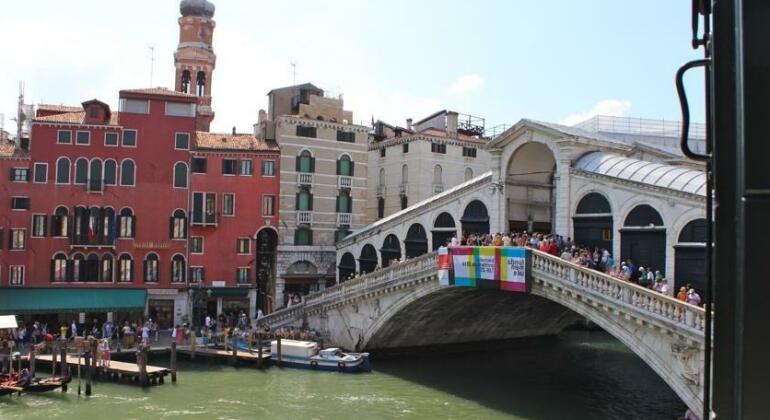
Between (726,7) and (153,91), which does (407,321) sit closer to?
(153,91)

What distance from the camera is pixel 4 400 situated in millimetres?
22594

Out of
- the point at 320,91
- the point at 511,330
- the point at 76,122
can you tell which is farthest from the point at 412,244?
the point at 76,122

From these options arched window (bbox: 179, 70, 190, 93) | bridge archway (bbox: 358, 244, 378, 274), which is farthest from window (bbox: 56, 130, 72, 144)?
arched window (bbox: 179, 70, 190, 93)

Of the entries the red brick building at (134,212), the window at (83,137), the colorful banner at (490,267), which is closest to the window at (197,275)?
the red brick building at (134,212)

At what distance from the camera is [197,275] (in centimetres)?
3612

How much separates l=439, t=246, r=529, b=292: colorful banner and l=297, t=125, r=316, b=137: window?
45.6 ft

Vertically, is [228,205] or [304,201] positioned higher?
[304,201]

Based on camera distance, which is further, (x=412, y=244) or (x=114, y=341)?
(x=412, y=244)

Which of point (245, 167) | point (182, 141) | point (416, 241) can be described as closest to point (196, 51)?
point (182, 141)

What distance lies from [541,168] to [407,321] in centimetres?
874

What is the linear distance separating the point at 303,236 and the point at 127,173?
9.24 m

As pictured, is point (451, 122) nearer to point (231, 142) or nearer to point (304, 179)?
point (304, 179)

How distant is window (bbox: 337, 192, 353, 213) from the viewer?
38.9 meters

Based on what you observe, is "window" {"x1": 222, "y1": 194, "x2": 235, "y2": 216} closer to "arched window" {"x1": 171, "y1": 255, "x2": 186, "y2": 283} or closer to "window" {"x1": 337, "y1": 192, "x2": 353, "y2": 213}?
"arched window" {"x1": 171, "y1": 255, "x2": 186, "y2": 283}
